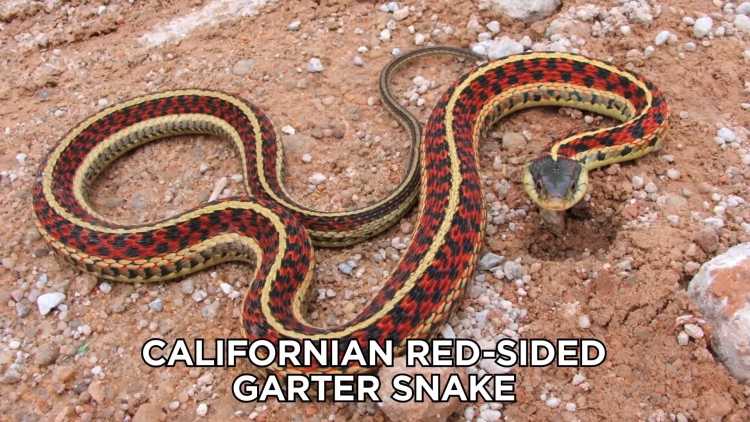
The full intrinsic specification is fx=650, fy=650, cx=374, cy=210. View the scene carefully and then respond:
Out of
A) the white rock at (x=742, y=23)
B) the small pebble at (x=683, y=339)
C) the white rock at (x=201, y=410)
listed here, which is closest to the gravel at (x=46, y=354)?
the white rock at (x=201, y=410)

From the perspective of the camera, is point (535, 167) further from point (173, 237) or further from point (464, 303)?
point (173, 237)

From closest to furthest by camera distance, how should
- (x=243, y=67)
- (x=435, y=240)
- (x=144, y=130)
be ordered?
(x=435, y=240)
(x=144, y=130)
(x=243, y=67)

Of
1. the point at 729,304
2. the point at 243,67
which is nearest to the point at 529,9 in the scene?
the point at 243,67

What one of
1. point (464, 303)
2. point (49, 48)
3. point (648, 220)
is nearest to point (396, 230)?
point (464, 303)

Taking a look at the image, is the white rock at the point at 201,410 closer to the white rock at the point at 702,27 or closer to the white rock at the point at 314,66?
the white rock at the point at 314,66

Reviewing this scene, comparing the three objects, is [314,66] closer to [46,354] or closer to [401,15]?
[401,15]

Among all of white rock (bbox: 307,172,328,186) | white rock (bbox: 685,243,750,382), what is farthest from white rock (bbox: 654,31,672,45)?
white rock (bbox: 307,172,328,186)

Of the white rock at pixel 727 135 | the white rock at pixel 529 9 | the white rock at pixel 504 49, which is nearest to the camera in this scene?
the white rock at pixel 727 135
